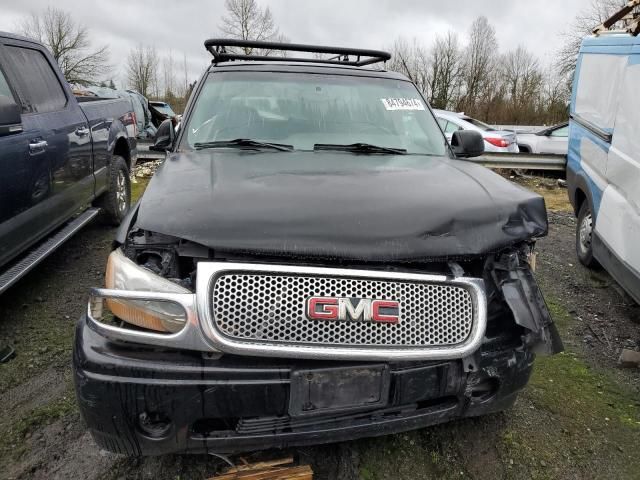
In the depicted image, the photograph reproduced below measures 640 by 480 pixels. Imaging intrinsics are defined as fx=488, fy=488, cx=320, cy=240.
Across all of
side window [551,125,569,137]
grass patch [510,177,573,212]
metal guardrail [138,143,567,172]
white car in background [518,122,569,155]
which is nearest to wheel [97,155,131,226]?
metal guardrail [138,143,567,172]

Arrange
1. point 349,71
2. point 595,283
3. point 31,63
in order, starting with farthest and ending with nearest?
point 595,283, point 31,63, point 349,71

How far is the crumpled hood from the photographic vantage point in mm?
1734

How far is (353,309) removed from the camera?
171 centimetres

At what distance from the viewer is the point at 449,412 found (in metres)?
1.95

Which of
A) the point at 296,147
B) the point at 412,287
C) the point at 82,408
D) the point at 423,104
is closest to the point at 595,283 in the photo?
the point at 423,104

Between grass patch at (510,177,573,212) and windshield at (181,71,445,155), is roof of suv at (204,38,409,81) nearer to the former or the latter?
windshield at (181,71,445,155)

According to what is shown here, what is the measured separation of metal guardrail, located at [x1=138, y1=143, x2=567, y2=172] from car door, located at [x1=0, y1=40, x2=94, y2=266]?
5.04 meters

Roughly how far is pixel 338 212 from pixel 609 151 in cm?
323

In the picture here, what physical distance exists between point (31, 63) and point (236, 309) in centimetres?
363

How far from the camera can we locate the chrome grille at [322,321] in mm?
1681

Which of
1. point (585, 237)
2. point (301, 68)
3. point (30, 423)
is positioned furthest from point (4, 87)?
point (585, 237)

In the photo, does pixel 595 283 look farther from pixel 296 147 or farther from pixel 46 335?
pixel 46 335

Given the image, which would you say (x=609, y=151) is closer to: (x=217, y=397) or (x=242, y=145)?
(x=242, y=145)

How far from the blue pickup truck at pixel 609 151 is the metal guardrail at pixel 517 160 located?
4343mm
